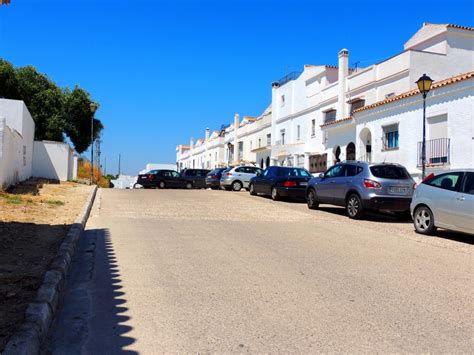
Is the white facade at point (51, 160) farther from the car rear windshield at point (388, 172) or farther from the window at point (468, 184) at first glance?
the window at point (468, 184)

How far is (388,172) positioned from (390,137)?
29.1ft

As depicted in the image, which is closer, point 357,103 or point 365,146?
point 365,146

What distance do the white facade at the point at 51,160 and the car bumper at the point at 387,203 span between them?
20.6 metres

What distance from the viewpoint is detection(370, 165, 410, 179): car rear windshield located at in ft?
43.9

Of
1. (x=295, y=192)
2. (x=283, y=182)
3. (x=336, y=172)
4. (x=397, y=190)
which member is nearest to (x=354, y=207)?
(x=397, y=190)

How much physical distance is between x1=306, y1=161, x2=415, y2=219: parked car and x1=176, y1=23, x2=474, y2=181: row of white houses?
5079mm

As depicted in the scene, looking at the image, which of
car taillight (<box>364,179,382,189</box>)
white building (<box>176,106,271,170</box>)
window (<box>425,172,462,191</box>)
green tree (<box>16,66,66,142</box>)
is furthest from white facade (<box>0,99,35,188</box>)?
white building (<box>176,106,271,170</box>)

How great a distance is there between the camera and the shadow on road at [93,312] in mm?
4047

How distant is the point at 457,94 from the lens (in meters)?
17.4

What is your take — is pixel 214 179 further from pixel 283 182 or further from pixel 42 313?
pixel 42 313

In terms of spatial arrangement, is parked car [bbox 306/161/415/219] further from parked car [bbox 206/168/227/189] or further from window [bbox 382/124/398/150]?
parked car [bbox 206/168/227/189]

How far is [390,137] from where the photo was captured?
21.7 metres

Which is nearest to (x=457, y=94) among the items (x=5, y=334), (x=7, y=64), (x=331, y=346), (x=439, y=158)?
(x=439, y=158)

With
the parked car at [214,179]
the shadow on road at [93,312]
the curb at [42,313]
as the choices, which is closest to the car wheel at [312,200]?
the shadow on road at [93,312]
